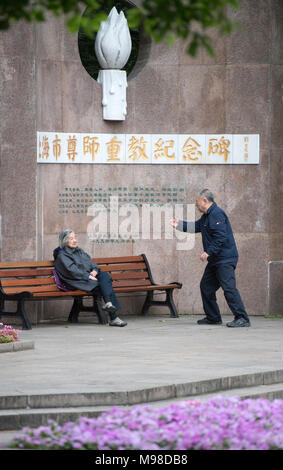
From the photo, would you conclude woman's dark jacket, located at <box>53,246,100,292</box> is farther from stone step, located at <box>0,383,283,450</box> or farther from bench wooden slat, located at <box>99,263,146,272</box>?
stone step, located at <box>0,383,283,450</box>

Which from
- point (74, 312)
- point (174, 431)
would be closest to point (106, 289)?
point (74, 312)

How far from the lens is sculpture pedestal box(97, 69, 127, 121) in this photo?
1236cm

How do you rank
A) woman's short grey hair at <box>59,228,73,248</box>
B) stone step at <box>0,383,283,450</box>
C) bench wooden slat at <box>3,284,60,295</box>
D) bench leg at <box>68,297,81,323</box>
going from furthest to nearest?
bench leg at <box>68,297,81,323</box>, woman's short grey hair at <box>59,228,73,248</box>, bench wooden slat at <box>3,284,60,295</box>, stone step at <box>0,383,283,450</box>

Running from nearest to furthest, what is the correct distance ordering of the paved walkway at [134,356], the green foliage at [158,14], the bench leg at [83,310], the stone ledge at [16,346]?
1. the green foliage at [158,14]
2. the paved walkway at [134,356]
3. the stone ledge at [16,346]
4. the bench leg at [83,310]

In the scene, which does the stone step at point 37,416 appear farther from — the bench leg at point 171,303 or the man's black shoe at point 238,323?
the bench leg at point 171,303

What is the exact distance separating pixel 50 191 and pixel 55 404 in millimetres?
6411

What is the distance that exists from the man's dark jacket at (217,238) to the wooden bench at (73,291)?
4.09 ft

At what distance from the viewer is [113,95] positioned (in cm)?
1238

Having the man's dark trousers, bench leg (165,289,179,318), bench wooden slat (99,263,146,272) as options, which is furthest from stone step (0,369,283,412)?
bench wooden slat (99,263,146,272)

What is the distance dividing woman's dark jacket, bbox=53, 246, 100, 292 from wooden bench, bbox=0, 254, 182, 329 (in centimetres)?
12

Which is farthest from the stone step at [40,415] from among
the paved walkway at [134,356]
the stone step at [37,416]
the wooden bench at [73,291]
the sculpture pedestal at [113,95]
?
the sculpture pedestal at [113,95]

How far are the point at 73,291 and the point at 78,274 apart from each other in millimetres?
246

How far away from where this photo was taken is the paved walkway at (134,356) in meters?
6.67
